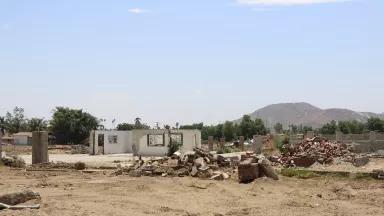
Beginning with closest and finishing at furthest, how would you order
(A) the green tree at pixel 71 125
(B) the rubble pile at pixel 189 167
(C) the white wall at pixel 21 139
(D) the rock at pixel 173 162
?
(B) the rubble pile at pixel 189 167, (D) the rock at pixel 173 162, (A) the green tree at pixel 71 125, (C) the white wall at pixel 21 139

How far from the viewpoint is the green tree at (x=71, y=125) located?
72.9m

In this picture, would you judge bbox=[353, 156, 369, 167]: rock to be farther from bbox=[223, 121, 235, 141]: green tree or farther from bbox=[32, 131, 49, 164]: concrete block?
bbox=[223, 121, 235, 141]: green tree

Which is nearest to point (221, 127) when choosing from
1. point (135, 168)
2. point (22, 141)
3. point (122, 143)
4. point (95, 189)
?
point (22, 141)

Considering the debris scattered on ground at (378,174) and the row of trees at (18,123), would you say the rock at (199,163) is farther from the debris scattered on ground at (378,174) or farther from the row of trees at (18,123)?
the row of trees at (18,123)

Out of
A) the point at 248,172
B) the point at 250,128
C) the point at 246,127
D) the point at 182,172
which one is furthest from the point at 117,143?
the point at 246,127

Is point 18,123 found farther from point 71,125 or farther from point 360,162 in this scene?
point 360,162

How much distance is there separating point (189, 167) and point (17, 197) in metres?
9.81

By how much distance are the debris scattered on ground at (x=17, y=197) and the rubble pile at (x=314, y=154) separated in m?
14.2

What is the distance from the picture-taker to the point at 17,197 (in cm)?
1145

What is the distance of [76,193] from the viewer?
14312mm

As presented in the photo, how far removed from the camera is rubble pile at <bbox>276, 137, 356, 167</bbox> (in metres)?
23.9

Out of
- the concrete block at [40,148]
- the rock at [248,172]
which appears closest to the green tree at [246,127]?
the concrete block at [40,148]

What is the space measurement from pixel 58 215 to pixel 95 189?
4.98 metres

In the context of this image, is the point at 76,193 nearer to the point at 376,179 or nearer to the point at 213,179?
the point at 213,179
